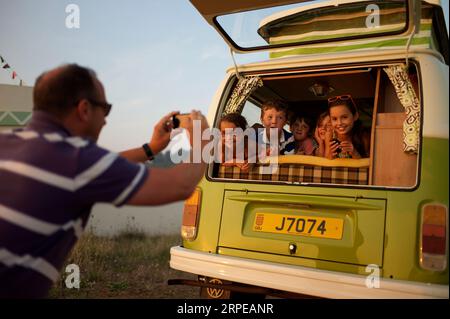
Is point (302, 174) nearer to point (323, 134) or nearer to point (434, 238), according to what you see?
point (323, 134)

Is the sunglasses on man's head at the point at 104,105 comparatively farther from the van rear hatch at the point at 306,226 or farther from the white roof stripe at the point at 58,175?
the van rear hatch at the point at 306,226

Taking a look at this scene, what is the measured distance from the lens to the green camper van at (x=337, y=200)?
289cm

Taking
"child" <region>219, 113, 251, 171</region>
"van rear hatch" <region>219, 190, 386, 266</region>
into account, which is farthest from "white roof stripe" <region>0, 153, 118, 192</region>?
"child" <region>219, 113, 251, 171</region>

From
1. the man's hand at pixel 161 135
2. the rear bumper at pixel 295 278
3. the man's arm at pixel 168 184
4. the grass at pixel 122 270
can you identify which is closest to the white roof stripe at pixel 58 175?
→ the man's arm at pixel 168 184

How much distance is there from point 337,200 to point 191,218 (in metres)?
1.23

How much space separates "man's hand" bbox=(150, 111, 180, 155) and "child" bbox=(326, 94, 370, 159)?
1875 mm

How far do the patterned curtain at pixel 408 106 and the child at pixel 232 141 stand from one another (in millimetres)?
1297

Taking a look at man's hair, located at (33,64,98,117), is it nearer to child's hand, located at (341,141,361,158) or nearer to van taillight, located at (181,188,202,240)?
van taillight, located at (181,188,202,240)

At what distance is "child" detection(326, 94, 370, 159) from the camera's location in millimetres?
3789

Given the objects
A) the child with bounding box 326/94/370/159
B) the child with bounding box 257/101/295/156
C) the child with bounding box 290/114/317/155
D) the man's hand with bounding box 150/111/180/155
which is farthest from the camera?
the child with bounding box 290/114/317/155

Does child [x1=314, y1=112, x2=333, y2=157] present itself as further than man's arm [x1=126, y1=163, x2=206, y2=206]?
Yes

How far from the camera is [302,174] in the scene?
352 cm

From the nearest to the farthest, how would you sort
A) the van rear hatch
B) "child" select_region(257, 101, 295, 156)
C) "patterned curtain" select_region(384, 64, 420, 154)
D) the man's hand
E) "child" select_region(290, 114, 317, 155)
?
the man's hand < the van rear hatch < "patterned curtain" select_region(384, 64, 420, 154) < "child" select_region(257, 101, 295, 156) < "child" select_region(290, 114, 317, 155)

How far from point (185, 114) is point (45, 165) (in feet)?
2.50
